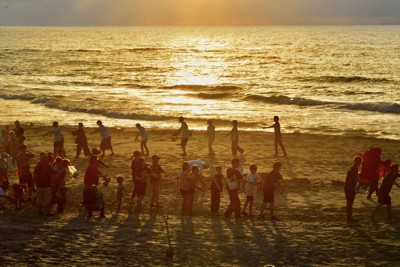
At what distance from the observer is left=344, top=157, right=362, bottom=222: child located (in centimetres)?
1470

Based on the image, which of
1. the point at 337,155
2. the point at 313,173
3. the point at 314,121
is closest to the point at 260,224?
the point at 313,173

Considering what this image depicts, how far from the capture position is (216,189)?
15430mm

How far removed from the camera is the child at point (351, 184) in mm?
14703

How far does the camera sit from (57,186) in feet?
51.2

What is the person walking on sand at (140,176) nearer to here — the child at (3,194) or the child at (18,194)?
the child at (18,194)

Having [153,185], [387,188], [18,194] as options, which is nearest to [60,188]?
[18,194]

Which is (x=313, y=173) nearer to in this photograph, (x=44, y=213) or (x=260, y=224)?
(x=260, y=224)

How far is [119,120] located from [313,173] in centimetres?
1855

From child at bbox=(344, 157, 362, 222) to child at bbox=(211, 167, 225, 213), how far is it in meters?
2.85

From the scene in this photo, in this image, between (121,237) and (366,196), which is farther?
(366,196)

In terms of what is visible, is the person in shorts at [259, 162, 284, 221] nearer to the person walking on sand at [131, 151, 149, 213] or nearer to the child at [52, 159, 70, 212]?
the person walking on sand at [131, 151, 149, 213]

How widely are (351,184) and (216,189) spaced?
121 inches

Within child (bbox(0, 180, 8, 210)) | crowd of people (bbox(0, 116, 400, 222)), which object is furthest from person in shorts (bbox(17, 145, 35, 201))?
child (bbox(0, 180, 8, 210))

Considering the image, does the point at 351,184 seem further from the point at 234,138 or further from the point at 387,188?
the point at 234,138
